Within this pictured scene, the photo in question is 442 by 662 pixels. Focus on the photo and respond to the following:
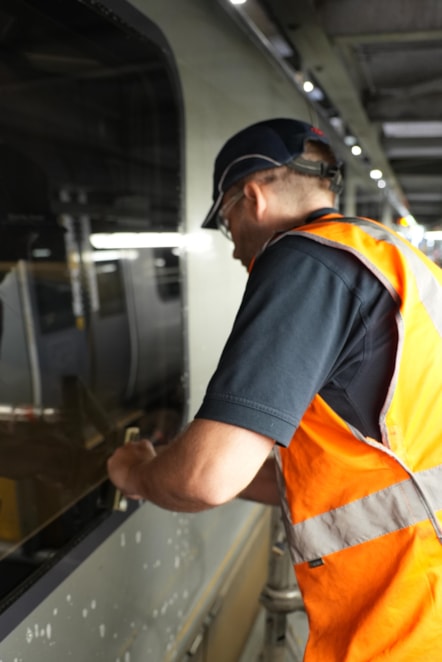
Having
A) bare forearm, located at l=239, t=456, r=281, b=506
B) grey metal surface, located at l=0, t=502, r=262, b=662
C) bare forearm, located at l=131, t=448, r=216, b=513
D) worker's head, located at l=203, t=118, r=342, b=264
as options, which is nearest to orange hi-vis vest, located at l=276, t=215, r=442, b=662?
worker's head, located at l=203, t=118, r=342, b=264

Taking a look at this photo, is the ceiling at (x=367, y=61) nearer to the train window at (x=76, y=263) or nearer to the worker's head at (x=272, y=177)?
the train window at (x=76, y=263)

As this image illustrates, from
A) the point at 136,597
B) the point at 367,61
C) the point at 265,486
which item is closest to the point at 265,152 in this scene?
the point at 265,486

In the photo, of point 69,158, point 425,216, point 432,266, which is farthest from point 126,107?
point 425,216

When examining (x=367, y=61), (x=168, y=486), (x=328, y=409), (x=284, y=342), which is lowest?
(x=168, y=486)

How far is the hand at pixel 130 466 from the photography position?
1.20 metres

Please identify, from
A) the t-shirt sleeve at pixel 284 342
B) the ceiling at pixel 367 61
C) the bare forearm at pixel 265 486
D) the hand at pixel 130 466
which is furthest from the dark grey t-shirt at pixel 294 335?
the ceiling at pixel 367 61

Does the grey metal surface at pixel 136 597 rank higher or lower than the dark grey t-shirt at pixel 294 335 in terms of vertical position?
lower

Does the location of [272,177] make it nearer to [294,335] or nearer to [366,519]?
[294,335]

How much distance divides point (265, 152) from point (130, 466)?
732mm

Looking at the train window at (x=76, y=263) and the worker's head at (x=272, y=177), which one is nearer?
the worker's head at (x=272, y=177)

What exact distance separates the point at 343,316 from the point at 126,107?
228cm

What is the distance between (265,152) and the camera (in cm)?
119

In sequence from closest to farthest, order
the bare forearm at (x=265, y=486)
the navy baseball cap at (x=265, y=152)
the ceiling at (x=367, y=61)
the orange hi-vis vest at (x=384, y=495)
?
the orange hi-vis vest at (x=384, y=495)
the navy baseball cap at (x=265, y=152)
the bare forearm at (x=265, y=486)
the ceiling at (x=367, y=61)

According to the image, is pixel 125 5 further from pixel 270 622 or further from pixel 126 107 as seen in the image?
pixel 270 622
